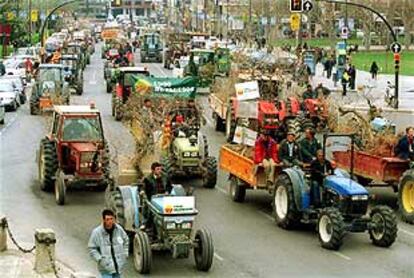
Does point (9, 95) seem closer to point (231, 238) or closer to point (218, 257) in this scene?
point (231, 238)

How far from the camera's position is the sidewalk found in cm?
5009

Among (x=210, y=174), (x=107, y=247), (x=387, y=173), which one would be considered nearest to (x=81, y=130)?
(x=210, y=174)

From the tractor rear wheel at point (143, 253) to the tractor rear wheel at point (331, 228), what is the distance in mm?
3701

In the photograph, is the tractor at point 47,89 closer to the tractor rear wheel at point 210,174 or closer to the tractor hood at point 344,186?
the tractor rear wheel at point 210,174

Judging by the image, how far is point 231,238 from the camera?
69.9 feet

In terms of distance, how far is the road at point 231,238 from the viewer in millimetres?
18656

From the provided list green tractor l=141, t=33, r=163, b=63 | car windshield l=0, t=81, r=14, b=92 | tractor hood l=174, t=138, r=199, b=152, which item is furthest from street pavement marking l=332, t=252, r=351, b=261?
green tractor l=141, t=33, r=163, b=63

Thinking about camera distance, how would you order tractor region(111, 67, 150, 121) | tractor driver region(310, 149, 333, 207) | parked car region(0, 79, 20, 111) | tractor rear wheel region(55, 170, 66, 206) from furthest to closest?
parked car region(0, 79, 20, 111)
tractor region(111, 67, 150, 121)
tractor rear wheel region(55, 170, 66, 206)
tractor driver region(310, 149, 333, 207)

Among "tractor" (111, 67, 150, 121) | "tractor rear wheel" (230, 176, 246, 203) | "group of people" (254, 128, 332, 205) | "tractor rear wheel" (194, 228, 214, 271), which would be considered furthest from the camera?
"tractor" (111, 67, 150, 121)

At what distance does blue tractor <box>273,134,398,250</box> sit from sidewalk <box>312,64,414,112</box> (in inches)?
964

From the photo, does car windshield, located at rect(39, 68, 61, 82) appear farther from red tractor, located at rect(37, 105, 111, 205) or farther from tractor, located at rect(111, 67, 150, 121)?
red tractor, located at rect(37, 105, 111, 205)

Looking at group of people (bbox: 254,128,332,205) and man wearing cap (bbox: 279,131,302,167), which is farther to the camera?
man wearing cap (bbox: 279,131,302,167)

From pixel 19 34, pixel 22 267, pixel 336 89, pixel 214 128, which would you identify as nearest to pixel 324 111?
pixel 214 128

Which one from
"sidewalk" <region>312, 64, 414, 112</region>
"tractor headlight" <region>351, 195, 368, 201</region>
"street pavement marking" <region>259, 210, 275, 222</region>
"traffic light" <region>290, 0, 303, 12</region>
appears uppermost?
"traffic light" <region>290, 0, 303, 12</region>
